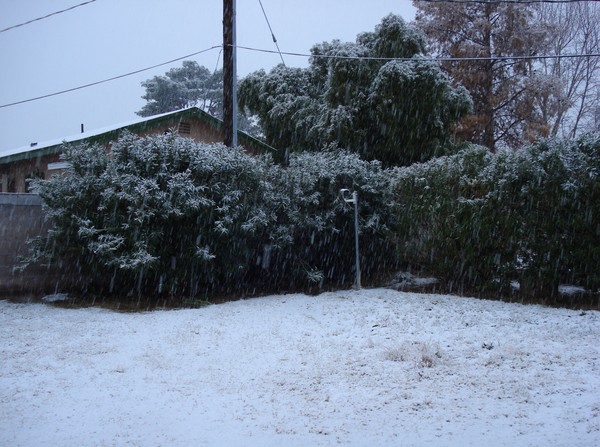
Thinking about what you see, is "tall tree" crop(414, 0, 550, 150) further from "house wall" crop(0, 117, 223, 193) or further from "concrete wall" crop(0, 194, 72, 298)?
"concrete wall" crop(0, 194, 72, 298)

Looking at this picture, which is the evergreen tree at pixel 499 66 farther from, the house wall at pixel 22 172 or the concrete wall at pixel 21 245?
the concrete wall at pixel 21 245

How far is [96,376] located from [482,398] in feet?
13.1

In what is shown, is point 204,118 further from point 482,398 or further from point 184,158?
point 482,398

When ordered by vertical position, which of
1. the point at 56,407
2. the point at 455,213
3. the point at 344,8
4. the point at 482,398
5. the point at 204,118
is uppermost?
the point at 344,8

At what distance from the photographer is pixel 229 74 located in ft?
40.8

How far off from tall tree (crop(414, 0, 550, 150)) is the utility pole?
1334 centimetres

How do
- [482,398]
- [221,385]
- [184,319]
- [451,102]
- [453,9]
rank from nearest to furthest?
[482,398]
[221,385]
[184,319]
[451,102]
[453,9]

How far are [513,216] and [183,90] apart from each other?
36645 mm

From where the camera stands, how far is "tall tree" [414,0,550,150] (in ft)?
75.4

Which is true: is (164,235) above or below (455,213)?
below

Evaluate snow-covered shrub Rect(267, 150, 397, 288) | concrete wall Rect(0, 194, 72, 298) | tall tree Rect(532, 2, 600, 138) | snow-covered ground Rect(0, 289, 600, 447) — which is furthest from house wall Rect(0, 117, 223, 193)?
tall tree Rect(532, 2, 600, 138)

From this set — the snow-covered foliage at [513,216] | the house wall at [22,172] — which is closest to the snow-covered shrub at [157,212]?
the snow-covered foliage at [513,216]

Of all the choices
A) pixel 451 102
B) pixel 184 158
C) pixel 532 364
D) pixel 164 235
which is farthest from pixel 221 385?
pixel 451 102

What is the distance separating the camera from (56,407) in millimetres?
5117
